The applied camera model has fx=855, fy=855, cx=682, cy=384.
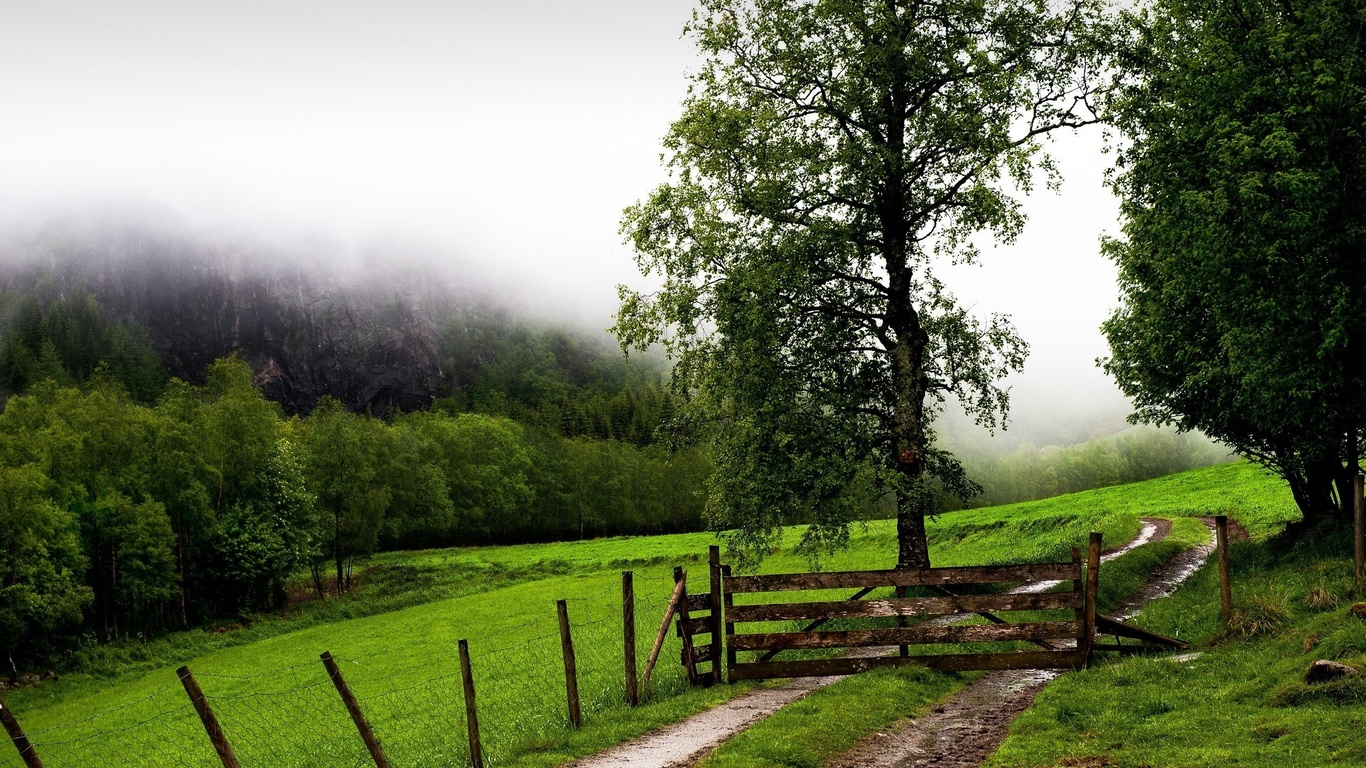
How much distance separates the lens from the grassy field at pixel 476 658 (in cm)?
1828

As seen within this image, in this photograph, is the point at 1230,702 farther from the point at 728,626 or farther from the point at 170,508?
the point at 170,508

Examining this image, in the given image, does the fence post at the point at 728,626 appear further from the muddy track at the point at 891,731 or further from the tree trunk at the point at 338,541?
the tree trunk at the point at 338,541

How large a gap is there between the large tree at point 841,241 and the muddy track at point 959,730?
994 centimetres

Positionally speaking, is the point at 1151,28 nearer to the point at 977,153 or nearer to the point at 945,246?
the point at 977,153

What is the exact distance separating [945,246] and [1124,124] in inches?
261

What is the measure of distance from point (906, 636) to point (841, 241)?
1344 cm

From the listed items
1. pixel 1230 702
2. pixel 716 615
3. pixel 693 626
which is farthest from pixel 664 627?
pixel 1230 702

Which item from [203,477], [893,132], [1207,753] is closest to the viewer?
[1207,753]

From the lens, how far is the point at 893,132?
2911 centimetres

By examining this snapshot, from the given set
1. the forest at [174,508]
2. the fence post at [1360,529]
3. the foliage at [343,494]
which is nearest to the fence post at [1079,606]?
the fence post at [1360,529]

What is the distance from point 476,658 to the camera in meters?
40.0

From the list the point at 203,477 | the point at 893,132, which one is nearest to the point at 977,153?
the point at 893,132

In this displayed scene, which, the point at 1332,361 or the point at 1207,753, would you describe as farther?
the point at 1332,361

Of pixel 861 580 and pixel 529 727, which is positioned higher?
pixel 861 580
